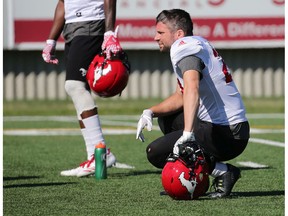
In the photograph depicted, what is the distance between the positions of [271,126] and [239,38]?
6777 millimetres

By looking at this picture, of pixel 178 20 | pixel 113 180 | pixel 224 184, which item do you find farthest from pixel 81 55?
pixel 224 184

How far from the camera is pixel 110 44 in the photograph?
338 inches

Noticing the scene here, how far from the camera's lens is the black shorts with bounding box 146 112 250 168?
7.33 meters

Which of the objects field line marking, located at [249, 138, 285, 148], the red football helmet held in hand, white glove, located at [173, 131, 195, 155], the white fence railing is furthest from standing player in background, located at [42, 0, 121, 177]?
the white fence railing

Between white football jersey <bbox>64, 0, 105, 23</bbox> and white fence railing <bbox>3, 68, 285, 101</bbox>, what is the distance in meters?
12.4

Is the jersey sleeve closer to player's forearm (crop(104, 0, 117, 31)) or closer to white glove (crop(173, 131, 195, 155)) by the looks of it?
white glove (crop(173, 131, 195, 155))

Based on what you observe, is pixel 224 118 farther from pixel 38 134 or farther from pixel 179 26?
pixel 38 134

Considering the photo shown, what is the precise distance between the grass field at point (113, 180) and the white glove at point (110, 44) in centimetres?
100

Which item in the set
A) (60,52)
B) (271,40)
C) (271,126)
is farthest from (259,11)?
(271,126)

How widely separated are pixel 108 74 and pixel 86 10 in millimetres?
865

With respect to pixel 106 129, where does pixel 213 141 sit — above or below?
above

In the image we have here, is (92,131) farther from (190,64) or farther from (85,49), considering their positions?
(190,64)

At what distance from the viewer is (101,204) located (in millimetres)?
6980

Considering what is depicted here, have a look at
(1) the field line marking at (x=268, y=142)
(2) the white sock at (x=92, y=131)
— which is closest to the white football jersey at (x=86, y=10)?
(2) the white sock at (x=92, y=131)
